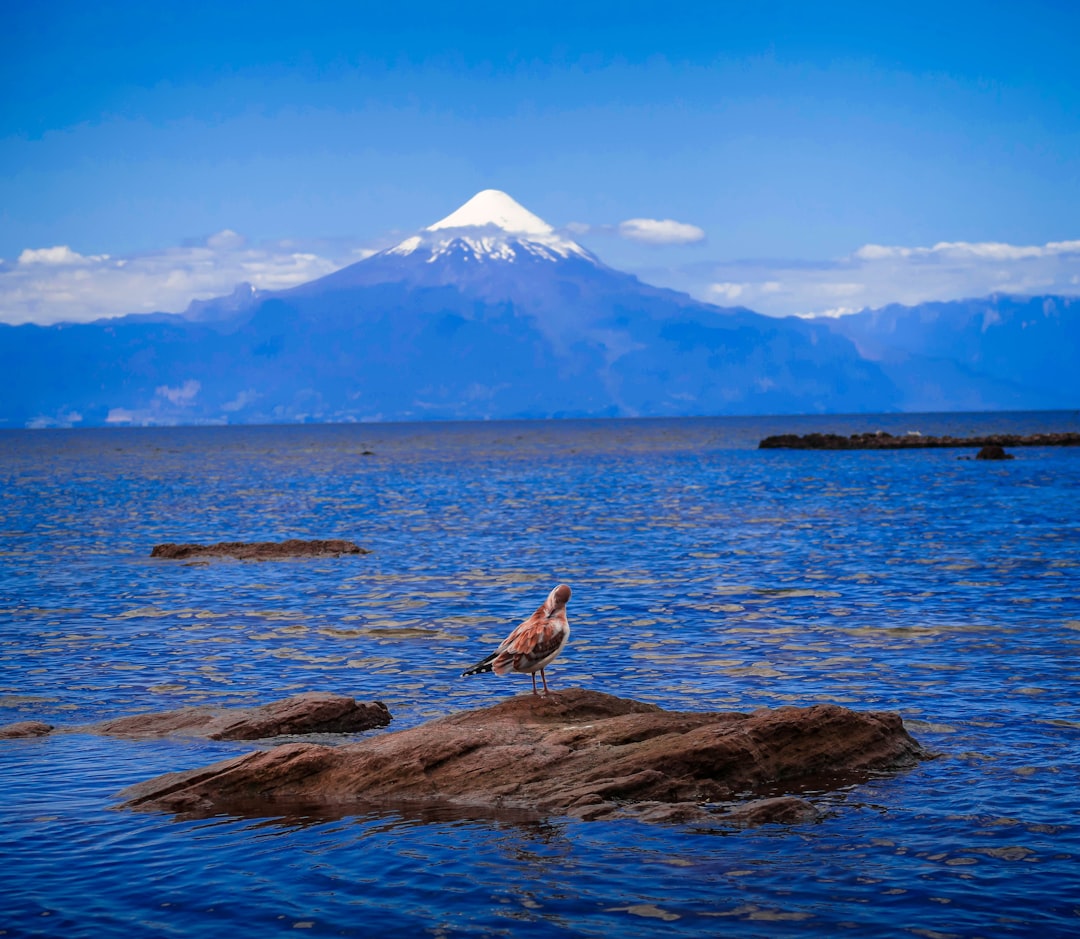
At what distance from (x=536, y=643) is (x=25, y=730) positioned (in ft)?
25.5

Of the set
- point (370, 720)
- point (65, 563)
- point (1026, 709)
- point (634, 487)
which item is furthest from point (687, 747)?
point (634, 487)

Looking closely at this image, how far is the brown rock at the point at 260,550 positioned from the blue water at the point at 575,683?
154 centimetres

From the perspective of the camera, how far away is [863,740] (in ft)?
49.7

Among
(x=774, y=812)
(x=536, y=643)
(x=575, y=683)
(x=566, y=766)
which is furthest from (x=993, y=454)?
(x=774, y=812)

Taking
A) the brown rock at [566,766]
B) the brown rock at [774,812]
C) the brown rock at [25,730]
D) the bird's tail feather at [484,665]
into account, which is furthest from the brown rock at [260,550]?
the brown rock at [774,812]

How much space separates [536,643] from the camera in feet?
51.9

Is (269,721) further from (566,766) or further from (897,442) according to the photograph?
(897,442)

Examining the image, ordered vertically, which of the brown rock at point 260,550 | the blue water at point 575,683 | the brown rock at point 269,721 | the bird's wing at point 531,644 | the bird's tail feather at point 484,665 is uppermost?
the bird's wing at point 531,644

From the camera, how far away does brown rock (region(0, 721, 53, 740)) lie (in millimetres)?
17281

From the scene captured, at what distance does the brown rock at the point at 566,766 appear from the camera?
13750 millimetres

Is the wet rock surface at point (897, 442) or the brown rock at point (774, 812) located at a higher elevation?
the wet rock surface at point (897, 442)

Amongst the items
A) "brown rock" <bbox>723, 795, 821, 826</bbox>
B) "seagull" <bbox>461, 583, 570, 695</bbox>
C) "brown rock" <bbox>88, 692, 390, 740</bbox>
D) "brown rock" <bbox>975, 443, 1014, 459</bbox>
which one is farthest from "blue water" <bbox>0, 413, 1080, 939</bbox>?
"brown rock" <bbox>975, 443, 1014, 459</bbox>

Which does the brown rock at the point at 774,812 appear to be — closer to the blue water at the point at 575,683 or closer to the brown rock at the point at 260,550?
the blue water at the point at 575,683

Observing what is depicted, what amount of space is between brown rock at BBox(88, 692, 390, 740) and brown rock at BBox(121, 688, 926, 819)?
2224 mm
